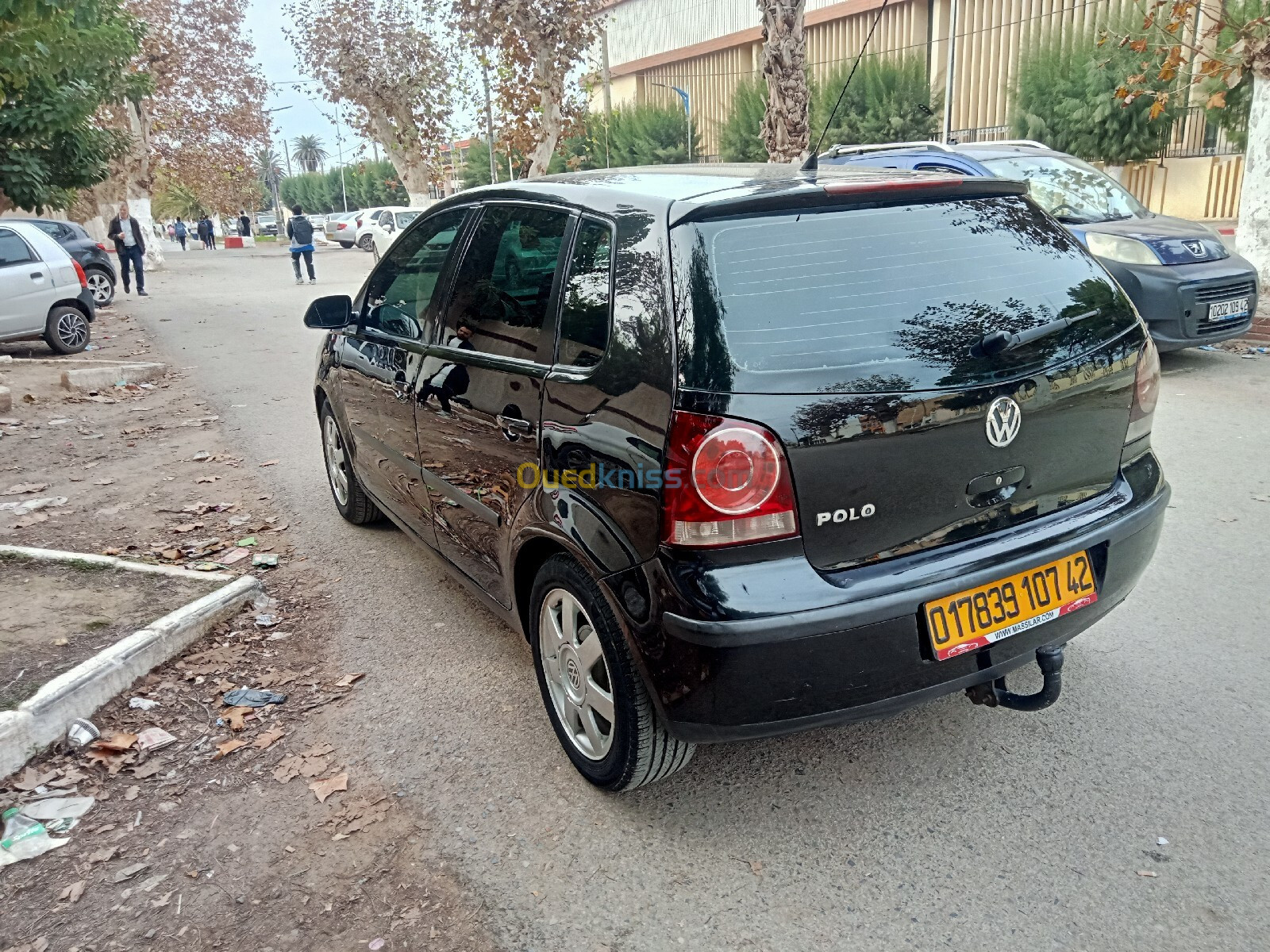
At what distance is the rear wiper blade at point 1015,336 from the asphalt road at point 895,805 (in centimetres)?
127

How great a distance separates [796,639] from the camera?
236 cm

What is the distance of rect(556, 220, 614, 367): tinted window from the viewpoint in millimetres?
2748

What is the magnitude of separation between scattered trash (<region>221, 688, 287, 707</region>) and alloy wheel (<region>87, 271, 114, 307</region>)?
1802cm

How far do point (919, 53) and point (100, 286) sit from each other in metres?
27.6

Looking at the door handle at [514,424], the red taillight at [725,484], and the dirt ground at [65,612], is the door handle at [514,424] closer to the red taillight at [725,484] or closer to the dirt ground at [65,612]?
the red taillight at [725,484]

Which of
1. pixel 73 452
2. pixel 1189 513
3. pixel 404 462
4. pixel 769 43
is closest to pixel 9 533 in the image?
pixel 73 452

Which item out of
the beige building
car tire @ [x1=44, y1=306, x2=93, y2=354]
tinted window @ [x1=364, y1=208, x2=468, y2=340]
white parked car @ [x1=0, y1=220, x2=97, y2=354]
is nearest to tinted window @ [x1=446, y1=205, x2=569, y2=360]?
tinted window @ [x1=364, y1=208, x2=468, y2=340]

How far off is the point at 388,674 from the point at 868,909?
2.09 metres

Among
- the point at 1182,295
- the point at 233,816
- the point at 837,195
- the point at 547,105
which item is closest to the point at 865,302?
the point at 837,195

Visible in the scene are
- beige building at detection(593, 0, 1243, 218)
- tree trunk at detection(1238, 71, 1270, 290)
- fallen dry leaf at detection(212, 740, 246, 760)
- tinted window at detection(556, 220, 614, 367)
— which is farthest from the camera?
beige building at detection(593, 0, 1243, 218)

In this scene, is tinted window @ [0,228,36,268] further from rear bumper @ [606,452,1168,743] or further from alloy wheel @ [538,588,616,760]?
rear bumper @ [606,452,1168,743]

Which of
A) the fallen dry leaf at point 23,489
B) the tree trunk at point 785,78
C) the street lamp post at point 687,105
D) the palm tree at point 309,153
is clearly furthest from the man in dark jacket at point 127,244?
the palm tree at point 309,153

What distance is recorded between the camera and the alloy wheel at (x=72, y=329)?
43.1 ft

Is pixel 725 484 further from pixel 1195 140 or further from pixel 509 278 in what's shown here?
pixel 1195 140
